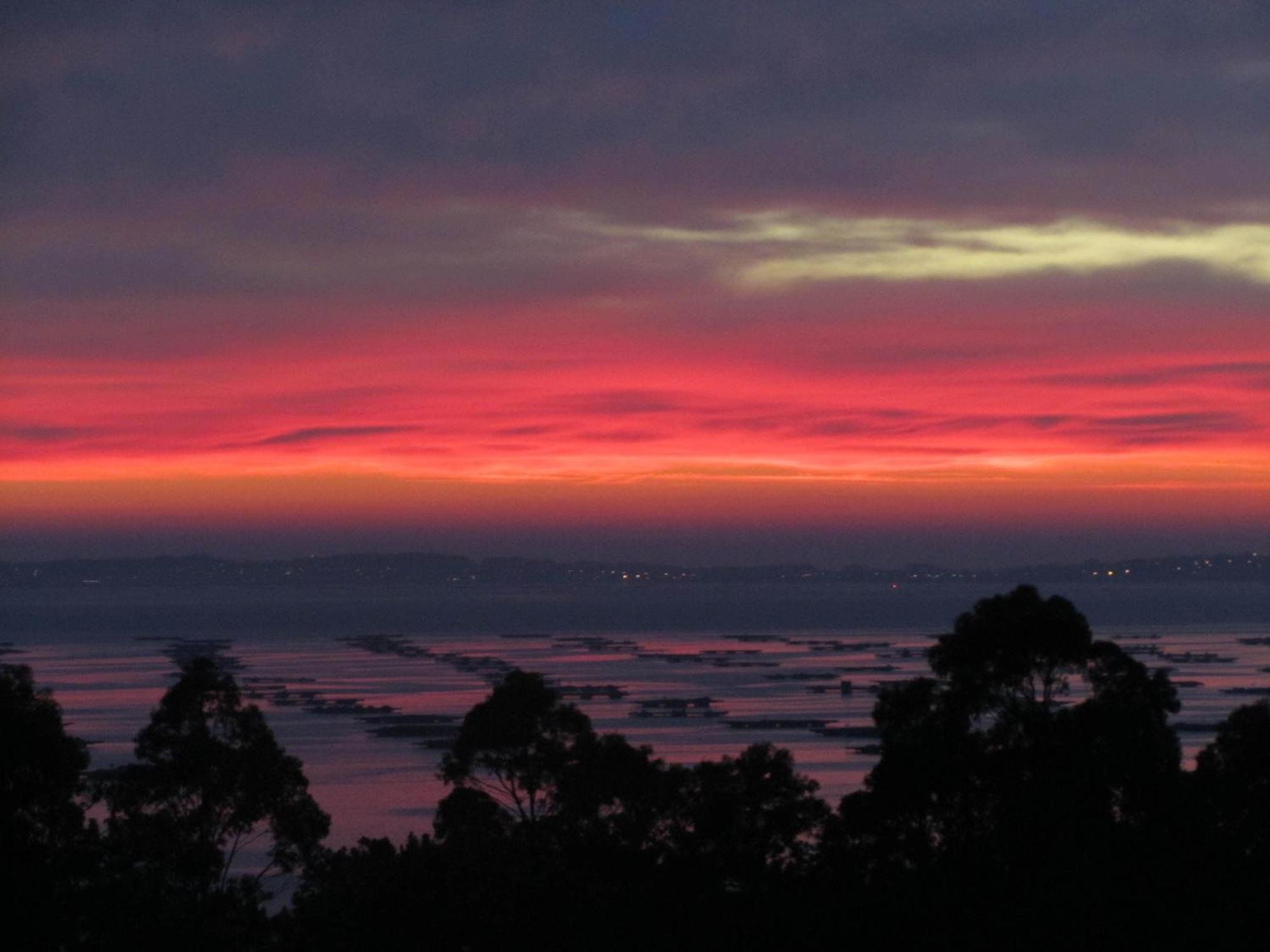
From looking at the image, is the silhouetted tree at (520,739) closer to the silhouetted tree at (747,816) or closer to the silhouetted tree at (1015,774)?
the silhouetted tree at (747,816)

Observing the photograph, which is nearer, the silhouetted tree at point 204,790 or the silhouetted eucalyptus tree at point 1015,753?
the silhouetted eucalyptus tree at point 1015,753

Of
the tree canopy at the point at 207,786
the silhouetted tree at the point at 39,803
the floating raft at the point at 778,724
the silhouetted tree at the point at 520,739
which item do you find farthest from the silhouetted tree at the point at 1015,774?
the floating raft at the point at 778,724

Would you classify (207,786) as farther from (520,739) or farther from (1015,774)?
(1015,774)

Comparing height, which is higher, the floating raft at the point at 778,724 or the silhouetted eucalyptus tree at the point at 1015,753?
the silhouetted eucalyptus tree at the point at 1015,753

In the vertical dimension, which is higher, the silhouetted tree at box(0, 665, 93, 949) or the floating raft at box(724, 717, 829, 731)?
the silhouetted tree at box(0, 665, 93, 949)

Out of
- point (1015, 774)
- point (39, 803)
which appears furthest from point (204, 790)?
point (1015, 774)

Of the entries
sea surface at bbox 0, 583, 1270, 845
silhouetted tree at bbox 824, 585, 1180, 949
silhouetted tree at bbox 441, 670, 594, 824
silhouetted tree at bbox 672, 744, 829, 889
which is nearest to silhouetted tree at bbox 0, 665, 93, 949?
silhouetted tree at bbox 441, 670, 594, 824

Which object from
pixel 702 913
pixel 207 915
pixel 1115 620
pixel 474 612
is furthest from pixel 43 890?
pixel 474 612

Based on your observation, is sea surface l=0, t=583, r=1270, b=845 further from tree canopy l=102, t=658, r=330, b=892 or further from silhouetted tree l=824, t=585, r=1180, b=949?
silhouetted tree l=824, t=585, r=1180, b=949
